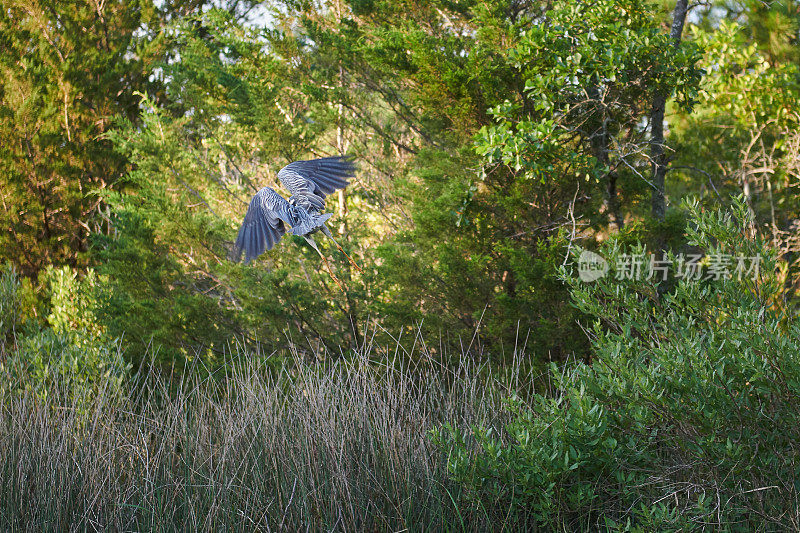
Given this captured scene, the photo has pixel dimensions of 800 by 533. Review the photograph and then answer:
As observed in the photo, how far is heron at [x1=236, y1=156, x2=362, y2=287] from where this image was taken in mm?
2975

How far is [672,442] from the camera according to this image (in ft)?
8.33

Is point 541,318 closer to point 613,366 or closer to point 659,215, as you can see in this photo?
point 659,215

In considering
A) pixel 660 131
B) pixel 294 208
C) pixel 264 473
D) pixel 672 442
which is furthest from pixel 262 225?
pixel 660 131

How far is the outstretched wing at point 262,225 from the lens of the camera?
3.05 metres

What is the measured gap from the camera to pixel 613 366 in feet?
8.38

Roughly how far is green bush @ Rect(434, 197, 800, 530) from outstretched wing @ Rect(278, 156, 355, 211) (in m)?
1.18

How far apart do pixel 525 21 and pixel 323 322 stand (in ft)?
9.55

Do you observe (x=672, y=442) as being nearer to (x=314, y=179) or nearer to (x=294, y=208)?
(x=294, y=208)

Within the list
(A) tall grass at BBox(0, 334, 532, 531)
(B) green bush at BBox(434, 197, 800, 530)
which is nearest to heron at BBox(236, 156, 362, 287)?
(A) tall grass at BBox(0, 334, 532, 531)

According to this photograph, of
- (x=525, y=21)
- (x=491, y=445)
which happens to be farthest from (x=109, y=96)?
(x=491, y=445)

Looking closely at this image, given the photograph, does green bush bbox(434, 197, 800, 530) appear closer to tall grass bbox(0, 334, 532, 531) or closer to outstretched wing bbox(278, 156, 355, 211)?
tall grass bbox(0, 334, 532, 531)

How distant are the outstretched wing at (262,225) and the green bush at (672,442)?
119 cm

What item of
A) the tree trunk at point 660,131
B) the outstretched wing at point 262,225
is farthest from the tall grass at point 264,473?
the tree trunk at point 660,131

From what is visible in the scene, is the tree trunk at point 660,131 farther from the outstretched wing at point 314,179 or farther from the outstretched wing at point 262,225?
the outstretched wing at point 262,225
